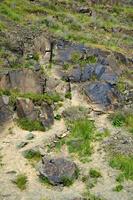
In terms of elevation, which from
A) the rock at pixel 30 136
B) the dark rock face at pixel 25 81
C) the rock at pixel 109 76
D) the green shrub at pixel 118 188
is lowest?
the rock at pixel 30 136

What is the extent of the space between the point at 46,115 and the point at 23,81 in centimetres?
389

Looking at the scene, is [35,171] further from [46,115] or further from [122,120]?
[122,120]

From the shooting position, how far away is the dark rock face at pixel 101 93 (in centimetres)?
3866

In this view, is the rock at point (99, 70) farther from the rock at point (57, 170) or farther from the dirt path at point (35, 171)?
the rock at point (57, 170)

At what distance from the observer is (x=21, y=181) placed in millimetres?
29281

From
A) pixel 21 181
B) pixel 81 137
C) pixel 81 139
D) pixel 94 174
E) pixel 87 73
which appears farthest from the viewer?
pixel 87 73

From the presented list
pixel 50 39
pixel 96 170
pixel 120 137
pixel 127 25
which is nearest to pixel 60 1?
pixel 127 25

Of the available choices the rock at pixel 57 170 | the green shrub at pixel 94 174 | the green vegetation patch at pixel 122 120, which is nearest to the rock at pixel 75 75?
the green vegetation patch at pixel 122 120

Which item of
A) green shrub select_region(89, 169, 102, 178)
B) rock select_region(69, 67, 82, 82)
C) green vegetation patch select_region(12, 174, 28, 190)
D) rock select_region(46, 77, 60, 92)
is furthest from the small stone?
rock select_region(69, 67, 82, 82)

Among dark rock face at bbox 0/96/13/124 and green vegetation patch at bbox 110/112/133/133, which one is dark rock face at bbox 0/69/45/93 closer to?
dark rock face at bbox 0/96/13/124

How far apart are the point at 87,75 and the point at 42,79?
407cm

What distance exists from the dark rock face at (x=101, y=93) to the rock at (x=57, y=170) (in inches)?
361

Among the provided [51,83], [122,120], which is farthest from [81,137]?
[51,83]

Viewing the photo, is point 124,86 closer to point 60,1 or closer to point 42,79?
point 42,79
